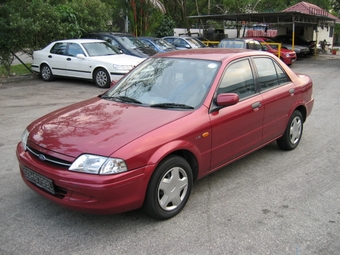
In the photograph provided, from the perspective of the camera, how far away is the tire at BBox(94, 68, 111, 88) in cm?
1119

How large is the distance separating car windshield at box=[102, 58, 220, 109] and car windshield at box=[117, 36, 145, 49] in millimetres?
10088

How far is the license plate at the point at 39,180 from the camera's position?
10.2 ft

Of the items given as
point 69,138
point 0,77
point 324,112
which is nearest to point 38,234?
point 69,138

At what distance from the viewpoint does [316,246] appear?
2980 millimetres

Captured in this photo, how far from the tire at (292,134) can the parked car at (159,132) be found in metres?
0.13

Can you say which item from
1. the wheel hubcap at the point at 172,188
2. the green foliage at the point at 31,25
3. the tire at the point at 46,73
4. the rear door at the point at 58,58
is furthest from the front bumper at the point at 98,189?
the green foliage at the point at 31,25

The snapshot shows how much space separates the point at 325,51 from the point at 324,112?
25580mm

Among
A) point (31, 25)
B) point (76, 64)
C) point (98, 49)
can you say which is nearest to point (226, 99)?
point (76, 64)

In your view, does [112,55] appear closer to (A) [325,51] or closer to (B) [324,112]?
(B) [324,112]

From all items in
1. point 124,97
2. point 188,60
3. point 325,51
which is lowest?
point 325,51

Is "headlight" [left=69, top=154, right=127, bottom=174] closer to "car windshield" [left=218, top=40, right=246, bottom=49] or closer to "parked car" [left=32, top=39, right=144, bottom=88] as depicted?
"parked car" [left=32, top=39, right=144, bottom=88]

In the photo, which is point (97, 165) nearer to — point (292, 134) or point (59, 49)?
point (292, 134)

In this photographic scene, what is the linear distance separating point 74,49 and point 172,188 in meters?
9.50

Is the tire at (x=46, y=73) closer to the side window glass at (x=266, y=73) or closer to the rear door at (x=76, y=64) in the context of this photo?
the rear door at (x=76, y=64)
